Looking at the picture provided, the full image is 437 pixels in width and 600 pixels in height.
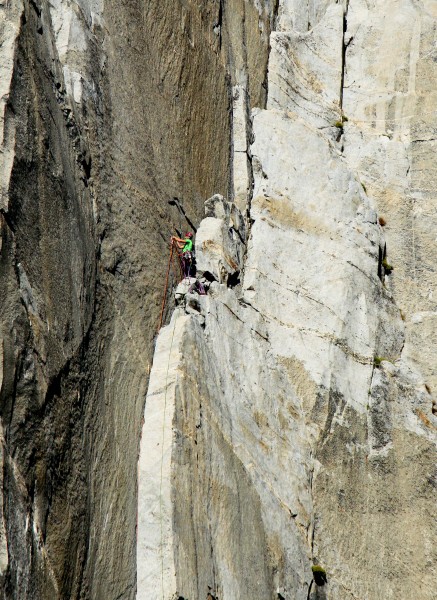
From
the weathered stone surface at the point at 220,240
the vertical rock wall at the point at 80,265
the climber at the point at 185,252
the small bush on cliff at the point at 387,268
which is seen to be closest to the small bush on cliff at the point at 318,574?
the vertical rock wall at the point at 80,265

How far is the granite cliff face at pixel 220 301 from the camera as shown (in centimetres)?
1324

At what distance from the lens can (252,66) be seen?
24.4 m

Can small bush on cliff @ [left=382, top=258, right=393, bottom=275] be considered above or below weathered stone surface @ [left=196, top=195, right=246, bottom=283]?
below

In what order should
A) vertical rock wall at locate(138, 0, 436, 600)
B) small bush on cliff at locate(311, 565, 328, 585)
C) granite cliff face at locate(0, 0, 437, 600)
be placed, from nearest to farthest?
granite cliff face at locate(0, 0, 437, 600), vertical rock wall at locate(138, 0, 436, 600), small bush on cliff at locate(311, 565, 328, 585)

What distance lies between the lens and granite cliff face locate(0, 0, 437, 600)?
1324 cm

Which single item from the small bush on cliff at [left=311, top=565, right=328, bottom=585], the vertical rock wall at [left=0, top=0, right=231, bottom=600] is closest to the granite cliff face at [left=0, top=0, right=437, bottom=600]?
the vertical rock wall at [left=0, top=0, right=231, bottom=600]

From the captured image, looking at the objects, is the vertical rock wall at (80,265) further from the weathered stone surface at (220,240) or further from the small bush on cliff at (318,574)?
the small bush on cliff at (318,574)

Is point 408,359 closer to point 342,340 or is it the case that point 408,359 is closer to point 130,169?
point 342,340

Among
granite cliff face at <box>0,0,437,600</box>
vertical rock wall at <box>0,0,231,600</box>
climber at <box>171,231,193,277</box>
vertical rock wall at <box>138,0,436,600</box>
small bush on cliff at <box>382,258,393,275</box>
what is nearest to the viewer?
vertical rock wall at <box>0,0,231,600</box>

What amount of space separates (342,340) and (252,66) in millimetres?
8418

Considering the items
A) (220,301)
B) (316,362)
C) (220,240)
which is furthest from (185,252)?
(316,362)

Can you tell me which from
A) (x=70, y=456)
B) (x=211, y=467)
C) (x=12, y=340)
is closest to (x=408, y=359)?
(x=211, y=467)

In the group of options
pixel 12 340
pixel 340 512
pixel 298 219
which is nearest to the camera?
pixel 12 340

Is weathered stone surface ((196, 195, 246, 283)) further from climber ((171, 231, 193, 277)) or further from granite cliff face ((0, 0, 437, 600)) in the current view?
climber ((171, 231, 193, 277))
